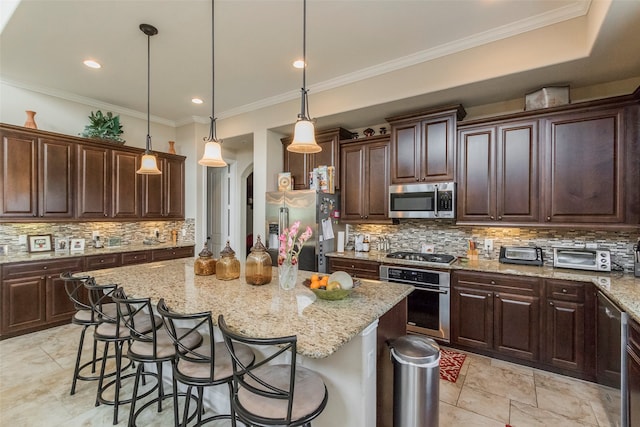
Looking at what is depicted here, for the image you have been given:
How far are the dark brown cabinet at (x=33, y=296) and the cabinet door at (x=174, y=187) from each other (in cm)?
156

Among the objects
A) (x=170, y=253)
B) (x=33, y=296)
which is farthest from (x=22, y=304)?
(x=170, y=253)

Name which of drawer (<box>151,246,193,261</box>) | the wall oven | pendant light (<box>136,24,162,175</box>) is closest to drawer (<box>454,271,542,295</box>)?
the wall oven

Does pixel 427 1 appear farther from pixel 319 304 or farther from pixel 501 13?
pixel 319 304

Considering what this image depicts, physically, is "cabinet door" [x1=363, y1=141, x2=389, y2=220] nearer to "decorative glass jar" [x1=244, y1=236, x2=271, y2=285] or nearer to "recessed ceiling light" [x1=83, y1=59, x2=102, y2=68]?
"decorative glass jar" [x1=244, y1=236, x2=271, y2=285]

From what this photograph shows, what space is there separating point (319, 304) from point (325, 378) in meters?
0.38

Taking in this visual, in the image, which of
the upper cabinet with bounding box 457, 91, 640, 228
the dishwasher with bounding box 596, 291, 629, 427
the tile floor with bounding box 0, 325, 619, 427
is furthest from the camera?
the upper cabinet with bounding box 457, 91, 640, 228

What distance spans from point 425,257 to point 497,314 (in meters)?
0.90

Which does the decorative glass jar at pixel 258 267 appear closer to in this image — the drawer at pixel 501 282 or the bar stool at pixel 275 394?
the bar stool at pixel 275 394

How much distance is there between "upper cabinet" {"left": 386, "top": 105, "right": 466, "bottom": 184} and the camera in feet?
10.9

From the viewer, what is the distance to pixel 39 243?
3.91 metres

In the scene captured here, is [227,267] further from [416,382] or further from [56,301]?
[56,301]

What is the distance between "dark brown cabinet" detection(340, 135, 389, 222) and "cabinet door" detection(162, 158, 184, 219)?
302 centimetres

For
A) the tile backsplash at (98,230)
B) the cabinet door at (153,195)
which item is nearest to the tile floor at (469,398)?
the tile backsplash at (98,230)

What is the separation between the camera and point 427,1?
232 centimetres
